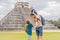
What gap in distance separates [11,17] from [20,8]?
5128 millimetres

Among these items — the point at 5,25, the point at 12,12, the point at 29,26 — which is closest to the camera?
the point at 29,26

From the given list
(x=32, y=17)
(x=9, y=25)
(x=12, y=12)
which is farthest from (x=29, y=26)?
(x=12, y=12)

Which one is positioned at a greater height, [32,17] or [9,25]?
[32,17]

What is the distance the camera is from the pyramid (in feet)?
228

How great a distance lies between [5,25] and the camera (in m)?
70.3

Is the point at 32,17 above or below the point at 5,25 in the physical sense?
above

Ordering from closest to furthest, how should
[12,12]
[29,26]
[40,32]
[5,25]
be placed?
[40,32] < [29,26] < [5,25] < [12,12]

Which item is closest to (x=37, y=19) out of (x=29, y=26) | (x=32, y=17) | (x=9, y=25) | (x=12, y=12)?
(x=32, y=17)

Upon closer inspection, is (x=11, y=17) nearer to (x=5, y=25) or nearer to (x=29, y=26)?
(x=5, y=25)

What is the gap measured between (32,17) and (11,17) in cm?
6161

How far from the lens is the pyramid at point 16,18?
69.5 meters

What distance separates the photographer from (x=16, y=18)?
2904 inches

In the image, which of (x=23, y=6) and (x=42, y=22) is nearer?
(x=42, y=22)

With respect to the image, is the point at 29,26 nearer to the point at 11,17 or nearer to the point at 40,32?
the point at 40,32
